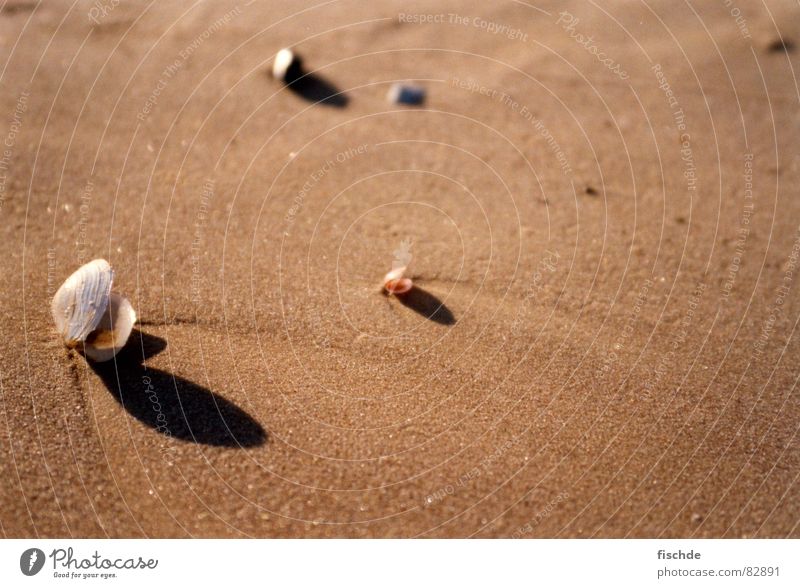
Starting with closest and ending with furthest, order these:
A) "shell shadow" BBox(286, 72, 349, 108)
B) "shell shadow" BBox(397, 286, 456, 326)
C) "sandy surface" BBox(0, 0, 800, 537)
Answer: "sandy surface" BBox(0, 0, 800, 537), "shell shadow" BBox(397, 286, 456, 326), "shell shadow" BBox(286, 72, 349, 108)

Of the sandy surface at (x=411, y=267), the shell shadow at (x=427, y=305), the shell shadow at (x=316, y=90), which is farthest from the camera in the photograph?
the shell shadow at (x=316, y=90)

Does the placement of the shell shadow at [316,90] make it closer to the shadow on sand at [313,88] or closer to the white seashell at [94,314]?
the shadow on sand at [313,88]

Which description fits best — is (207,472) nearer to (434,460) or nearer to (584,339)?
(434,460)

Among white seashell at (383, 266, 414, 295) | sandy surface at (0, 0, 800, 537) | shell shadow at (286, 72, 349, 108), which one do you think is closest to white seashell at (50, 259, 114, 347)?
sandy surface at (0, 0, 800, 537)

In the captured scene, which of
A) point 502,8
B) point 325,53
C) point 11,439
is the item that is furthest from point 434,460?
point 502,8

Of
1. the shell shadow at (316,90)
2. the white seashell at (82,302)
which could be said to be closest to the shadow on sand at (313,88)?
the shell shadow at (316,90)

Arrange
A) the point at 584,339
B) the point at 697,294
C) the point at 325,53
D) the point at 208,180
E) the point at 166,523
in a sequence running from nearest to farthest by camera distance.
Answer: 1. the point at 166,523
2. the point at 584,339
3. the point at 697,294
4. the point at 208,180
5. the point at 325,53

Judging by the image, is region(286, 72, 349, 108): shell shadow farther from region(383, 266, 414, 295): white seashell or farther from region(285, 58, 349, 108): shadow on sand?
region(383, 266, 414, 295): white seashell
